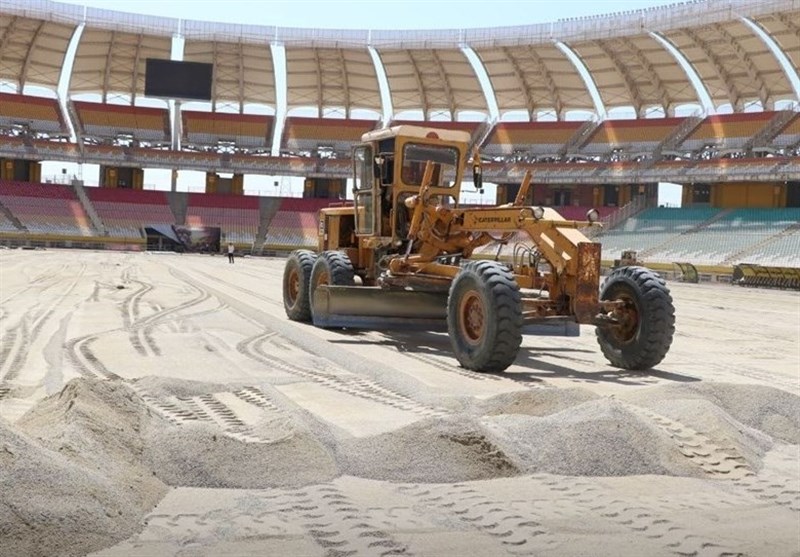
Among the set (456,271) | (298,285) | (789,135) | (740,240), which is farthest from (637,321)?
(789,135)

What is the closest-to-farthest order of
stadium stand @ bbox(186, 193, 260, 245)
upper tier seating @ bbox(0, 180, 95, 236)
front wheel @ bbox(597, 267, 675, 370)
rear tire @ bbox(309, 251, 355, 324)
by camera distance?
1. front wheel @ bbox(597, 267, 675, 370)
2. rear tire @ bbox(309, 251, 355, 324)
3. upper tier seating @ bbox(0, 180, 95, 236)
4. stadium stand @ bbox(186, 193, 260, 245)

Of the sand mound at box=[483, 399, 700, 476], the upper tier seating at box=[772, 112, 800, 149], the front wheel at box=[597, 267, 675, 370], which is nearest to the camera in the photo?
the sand mound at box=[483, 399, 700, 476]

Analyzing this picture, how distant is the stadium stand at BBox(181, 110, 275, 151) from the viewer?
208 ft

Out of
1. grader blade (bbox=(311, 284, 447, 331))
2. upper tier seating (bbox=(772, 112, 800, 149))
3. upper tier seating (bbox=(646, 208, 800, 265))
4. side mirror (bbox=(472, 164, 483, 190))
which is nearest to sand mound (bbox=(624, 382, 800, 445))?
grader blade (bbox=(311, 284, 447, 331))

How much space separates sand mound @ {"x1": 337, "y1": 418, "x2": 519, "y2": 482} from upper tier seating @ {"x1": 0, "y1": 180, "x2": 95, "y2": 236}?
52.9 m

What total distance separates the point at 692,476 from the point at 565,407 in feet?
4.92

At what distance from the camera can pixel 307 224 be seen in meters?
60.0

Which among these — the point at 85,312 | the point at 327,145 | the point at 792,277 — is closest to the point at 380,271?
the point at 85,312

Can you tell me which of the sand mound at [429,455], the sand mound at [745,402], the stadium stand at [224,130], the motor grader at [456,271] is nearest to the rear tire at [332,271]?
the motor grader at [456,271]

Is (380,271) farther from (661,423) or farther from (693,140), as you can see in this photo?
(693,140)

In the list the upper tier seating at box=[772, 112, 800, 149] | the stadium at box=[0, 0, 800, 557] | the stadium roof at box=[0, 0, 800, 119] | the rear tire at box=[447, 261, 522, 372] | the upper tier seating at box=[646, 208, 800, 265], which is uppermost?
the stadium roof at box=[0, 0, 800, 119]

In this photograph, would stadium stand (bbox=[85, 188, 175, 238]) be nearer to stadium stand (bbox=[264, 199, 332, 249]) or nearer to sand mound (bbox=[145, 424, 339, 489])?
stadium stand (bbox=[264, 199, 332, 249])

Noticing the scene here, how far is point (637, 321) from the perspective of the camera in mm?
9539

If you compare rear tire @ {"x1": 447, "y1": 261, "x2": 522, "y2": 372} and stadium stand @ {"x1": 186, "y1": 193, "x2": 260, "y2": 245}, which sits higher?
stadium stand @ {"x1": 186, "y1": 193, "x2": 260, "y2": 245}
